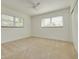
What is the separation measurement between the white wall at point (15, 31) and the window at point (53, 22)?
4.92 ft

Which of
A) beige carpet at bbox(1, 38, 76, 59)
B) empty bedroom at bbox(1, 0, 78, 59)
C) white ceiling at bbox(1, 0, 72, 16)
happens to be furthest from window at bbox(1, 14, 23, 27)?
beige carpet at bbox(1, 38, 76, 59)

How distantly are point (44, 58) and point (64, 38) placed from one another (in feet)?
9.98

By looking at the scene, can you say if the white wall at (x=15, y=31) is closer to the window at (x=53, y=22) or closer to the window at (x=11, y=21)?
the window at (x=11, y=21)

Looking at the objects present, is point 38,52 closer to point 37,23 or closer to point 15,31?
point 15,31

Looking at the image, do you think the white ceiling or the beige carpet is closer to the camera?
the beige carpet

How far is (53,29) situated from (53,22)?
566mm

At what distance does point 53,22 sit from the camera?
18.5 ft

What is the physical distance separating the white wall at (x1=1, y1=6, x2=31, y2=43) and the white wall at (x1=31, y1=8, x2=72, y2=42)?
649 mm

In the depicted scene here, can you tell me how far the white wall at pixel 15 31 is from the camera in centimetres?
461

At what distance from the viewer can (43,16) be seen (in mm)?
6316

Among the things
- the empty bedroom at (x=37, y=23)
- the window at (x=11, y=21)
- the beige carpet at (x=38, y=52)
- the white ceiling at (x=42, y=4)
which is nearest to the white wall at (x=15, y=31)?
the empty bedroom at (x=37, y=23)

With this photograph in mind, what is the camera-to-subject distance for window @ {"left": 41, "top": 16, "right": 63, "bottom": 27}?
17.0 feet

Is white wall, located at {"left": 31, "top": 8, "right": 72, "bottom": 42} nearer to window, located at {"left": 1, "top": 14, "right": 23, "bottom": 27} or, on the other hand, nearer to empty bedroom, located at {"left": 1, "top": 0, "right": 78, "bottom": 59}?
empty bedroom, located at {"left": 1, "top": 0, "right": 78, "bottom": 59}

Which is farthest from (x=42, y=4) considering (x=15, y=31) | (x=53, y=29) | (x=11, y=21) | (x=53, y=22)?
(x=15, y=31)
